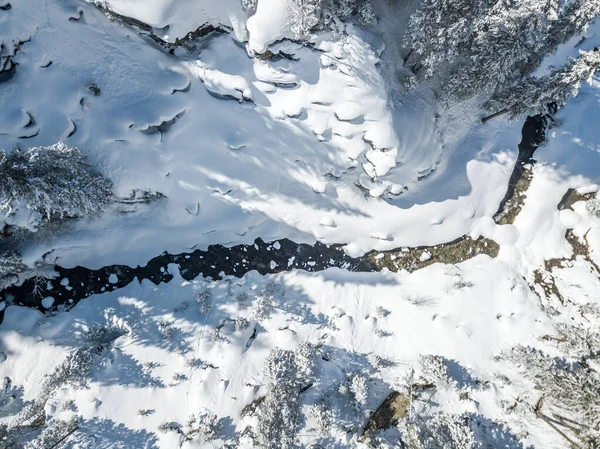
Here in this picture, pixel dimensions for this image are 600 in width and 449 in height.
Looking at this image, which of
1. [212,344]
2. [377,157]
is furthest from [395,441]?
[377,157]

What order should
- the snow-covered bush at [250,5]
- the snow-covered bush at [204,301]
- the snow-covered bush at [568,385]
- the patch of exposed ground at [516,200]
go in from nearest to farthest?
the snow-covered bush at [250,5] → the snow-covered bush at [568,385] → the snow-covered bush at [204,301] → the patch of exposed ground at [516,200]

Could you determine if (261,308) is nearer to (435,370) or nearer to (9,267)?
(435,370)

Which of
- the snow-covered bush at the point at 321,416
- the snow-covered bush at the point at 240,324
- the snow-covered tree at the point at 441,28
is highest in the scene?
the snow-covered tree at the point at 441,28

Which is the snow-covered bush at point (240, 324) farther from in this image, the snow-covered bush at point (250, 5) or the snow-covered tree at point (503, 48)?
the snow-covered tree at point (503, 48)

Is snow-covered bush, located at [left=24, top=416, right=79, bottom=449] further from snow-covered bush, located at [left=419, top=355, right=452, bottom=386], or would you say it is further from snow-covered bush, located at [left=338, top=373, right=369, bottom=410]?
snow-covered bush, located at [left=419, top=355, right=452, bottom=386]

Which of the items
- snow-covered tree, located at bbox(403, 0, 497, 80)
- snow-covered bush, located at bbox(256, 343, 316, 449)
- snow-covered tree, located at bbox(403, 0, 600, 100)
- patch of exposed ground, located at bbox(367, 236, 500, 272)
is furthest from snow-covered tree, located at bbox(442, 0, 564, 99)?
snow-covered bush, located at bbox(256, 343, 316, 449)

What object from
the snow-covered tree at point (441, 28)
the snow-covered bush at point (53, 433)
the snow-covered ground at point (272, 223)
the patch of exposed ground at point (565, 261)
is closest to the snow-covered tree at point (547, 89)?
the snow-covered ground at point (272, 223)
